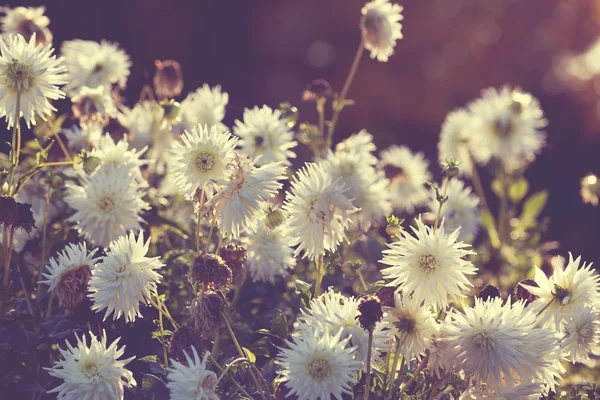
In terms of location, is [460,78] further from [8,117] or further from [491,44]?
[8,117]

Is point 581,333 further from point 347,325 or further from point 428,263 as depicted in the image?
point 347,325

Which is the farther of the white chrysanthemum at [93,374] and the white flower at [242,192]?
the white flower at [242,192]

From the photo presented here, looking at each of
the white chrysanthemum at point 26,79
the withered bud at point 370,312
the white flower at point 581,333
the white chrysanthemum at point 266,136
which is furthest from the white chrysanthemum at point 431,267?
the white chrysanthemum at point 26,79

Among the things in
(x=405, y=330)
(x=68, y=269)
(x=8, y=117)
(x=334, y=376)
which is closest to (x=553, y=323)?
(x=405, y=330)

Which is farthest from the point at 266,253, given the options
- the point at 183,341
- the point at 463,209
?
the point at 463,209

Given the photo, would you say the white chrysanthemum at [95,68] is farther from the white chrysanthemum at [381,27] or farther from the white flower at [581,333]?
the white flower at [581,333]
